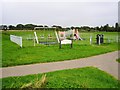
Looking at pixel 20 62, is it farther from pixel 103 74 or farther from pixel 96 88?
pixel 96 88

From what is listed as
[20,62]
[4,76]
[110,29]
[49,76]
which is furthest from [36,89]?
[110,29]

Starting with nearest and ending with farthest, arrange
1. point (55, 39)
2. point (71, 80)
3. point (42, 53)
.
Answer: point (71, 80)
point (42, 53)
point (55, 39)

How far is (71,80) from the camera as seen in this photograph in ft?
23.1

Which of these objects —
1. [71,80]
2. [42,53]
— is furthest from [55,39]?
[71,80]

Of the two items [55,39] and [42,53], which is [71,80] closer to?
[42,53]

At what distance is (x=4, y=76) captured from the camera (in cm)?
752

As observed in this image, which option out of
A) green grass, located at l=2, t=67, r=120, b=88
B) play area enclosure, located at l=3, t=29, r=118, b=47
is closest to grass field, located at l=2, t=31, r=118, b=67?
green grass, located at l=2, t=67, r=120, b=88

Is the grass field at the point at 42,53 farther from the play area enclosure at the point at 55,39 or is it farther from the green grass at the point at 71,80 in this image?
the play area enclosure at the point at 55,39

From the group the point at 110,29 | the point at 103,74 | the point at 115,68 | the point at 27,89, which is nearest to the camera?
the point at 27,89

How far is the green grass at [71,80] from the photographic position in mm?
6592

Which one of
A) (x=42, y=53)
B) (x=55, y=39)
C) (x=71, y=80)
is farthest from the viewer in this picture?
(x=55, y=39)

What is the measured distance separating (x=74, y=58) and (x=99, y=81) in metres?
4.36

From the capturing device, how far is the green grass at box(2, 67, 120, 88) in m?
6.59

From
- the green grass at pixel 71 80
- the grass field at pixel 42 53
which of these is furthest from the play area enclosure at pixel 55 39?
the green grass at pixel 71 80
